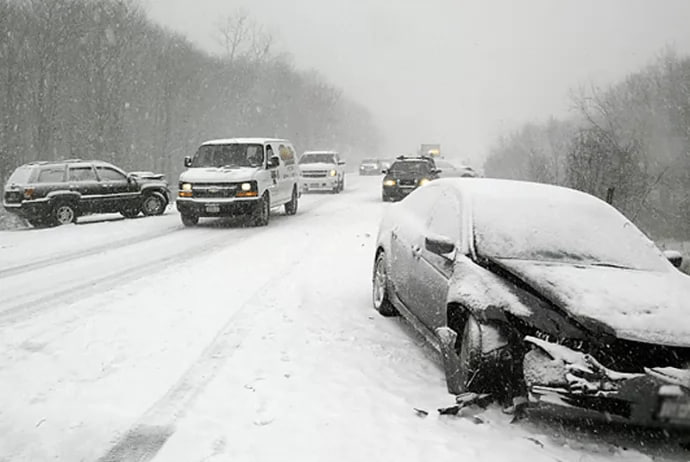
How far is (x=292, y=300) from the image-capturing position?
715 cm

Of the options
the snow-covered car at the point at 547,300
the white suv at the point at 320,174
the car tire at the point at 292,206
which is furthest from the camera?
the white suv at the point at 320,174

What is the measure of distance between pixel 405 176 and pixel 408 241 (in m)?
16.6

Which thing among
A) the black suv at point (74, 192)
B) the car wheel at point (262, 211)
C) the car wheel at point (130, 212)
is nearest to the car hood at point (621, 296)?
the car wheel at point (262, 211)

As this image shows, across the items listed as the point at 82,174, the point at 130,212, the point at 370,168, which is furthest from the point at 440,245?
the point at 370,168

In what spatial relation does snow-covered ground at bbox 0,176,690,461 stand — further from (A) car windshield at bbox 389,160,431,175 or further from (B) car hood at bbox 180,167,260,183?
(A) car windshield at bbox 389,160,431,175

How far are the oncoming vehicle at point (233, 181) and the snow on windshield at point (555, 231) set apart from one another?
30.7ft

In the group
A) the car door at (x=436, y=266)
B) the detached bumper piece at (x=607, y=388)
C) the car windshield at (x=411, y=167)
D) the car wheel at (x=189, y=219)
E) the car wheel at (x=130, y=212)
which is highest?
the car windshield at (x=411, y=167)

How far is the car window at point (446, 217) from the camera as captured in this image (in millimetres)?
5121

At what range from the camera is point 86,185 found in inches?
628

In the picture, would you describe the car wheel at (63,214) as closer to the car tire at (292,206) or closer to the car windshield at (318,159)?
the car tire at (292,206)

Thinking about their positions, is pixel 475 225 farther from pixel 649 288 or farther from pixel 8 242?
pixel 8 242

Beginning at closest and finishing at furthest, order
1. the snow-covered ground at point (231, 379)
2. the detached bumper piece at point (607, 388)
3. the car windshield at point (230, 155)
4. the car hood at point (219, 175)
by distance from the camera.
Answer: the detached bumper piece at point (607, 388) → the snow-covered ground at point (231, 379) → the car hood at point (219, 175) → the car windshield at point (230, 155)

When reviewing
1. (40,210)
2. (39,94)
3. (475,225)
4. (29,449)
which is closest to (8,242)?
(40,210)

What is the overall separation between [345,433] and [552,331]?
4.97 feet
